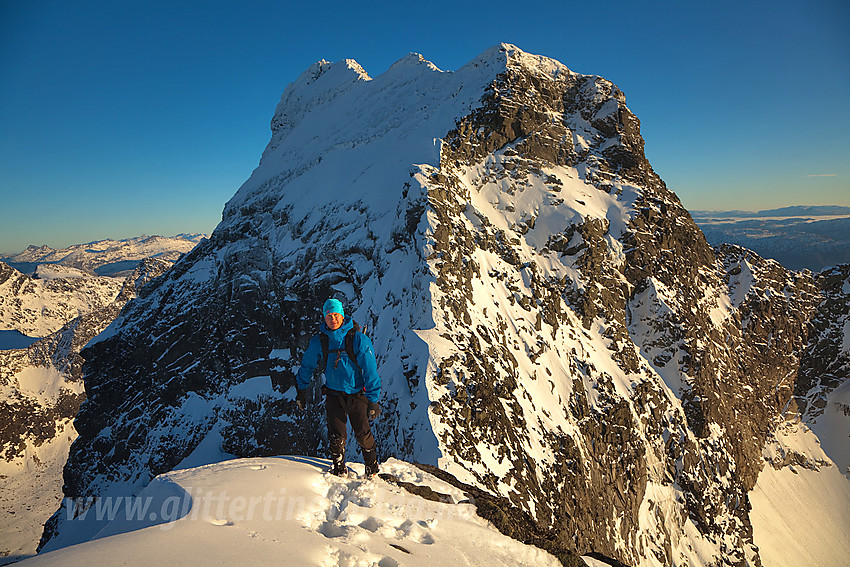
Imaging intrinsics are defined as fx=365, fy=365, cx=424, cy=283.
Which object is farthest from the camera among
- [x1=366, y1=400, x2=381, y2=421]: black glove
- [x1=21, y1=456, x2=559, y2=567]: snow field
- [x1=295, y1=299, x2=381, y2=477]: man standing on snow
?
[x1=366, y1=400, x2=381, y2=421]: black glove

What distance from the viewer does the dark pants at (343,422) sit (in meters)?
7.23

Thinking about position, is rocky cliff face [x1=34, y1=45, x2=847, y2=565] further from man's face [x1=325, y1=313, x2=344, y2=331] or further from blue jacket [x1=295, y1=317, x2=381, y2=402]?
man's face [x1=325, y1=313, x2=344, y2=331]

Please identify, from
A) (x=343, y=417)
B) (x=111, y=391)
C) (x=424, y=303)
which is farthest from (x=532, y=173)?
(x=111, y=391)

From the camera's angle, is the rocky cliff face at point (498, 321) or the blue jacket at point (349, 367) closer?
the blue jacket at point (349, 367)

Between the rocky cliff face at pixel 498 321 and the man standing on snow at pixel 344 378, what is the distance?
1241 cm

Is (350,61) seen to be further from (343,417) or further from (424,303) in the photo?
(343,417)

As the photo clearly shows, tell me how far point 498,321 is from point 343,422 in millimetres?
23902

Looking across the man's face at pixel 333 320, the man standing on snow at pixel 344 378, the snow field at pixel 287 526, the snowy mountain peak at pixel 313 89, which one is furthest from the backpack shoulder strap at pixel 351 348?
the snowy mountain peak at pixel 313 89

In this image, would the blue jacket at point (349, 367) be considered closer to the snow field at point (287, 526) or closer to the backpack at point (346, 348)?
the backpack at point (346, 348)

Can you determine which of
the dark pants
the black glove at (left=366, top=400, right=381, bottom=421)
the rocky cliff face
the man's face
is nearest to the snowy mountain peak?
the rocky cliff face

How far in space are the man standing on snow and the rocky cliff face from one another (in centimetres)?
1241

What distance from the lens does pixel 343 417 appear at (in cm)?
761

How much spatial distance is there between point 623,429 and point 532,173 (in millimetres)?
29471

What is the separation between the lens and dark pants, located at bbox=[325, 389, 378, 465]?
23.7 feet
